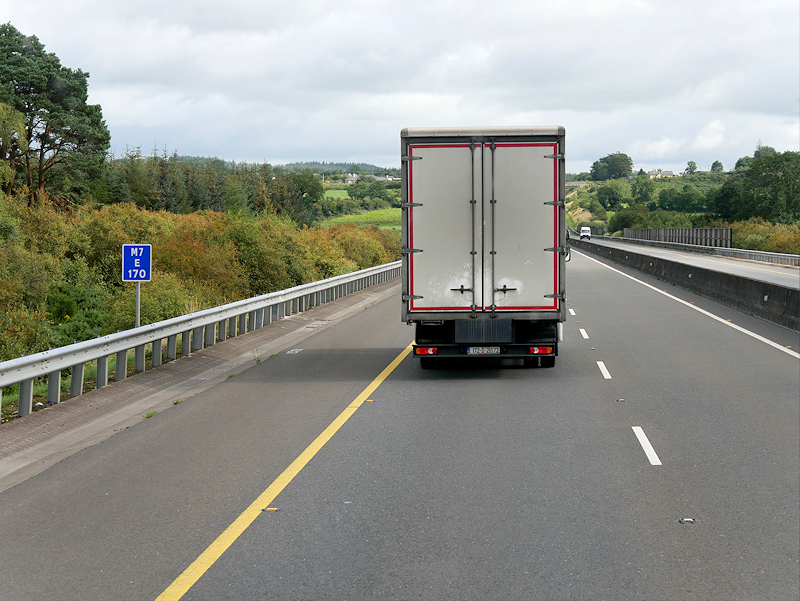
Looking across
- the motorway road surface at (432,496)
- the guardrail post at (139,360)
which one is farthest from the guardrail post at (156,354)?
the motorway road surface at (432,496)

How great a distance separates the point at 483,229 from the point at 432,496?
6.73 m

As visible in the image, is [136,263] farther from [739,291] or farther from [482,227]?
[739,291]

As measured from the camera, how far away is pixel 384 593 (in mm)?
5199

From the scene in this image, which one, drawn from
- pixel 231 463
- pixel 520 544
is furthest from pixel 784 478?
pixel 231 463

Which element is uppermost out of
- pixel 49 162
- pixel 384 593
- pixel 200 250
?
pixel 49 162

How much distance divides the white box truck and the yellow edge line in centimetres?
318

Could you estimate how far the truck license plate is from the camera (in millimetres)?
13672

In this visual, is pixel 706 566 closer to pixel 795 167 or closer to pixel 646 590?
pixel 646 590

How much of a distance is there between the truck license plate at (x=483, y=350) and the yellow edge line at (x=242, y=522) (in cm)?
320

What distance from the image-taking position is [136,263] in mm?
15891

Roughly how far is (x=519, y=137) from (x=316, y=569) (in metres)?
8.95

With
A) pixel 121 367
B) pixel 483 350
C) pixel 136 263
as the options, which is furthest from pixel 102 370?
pixel 483 350

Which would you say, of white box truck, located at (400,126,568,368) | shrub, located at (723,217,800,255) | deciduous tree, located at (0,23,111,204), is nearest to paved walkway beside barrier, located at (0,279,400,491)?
white box truck, located at (400,126,568,368)

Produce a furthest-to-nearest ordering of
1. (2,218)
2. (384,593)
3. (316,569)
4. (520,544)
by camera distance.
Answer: (2,218) < (520,544) < (316,569) < (384,593)
